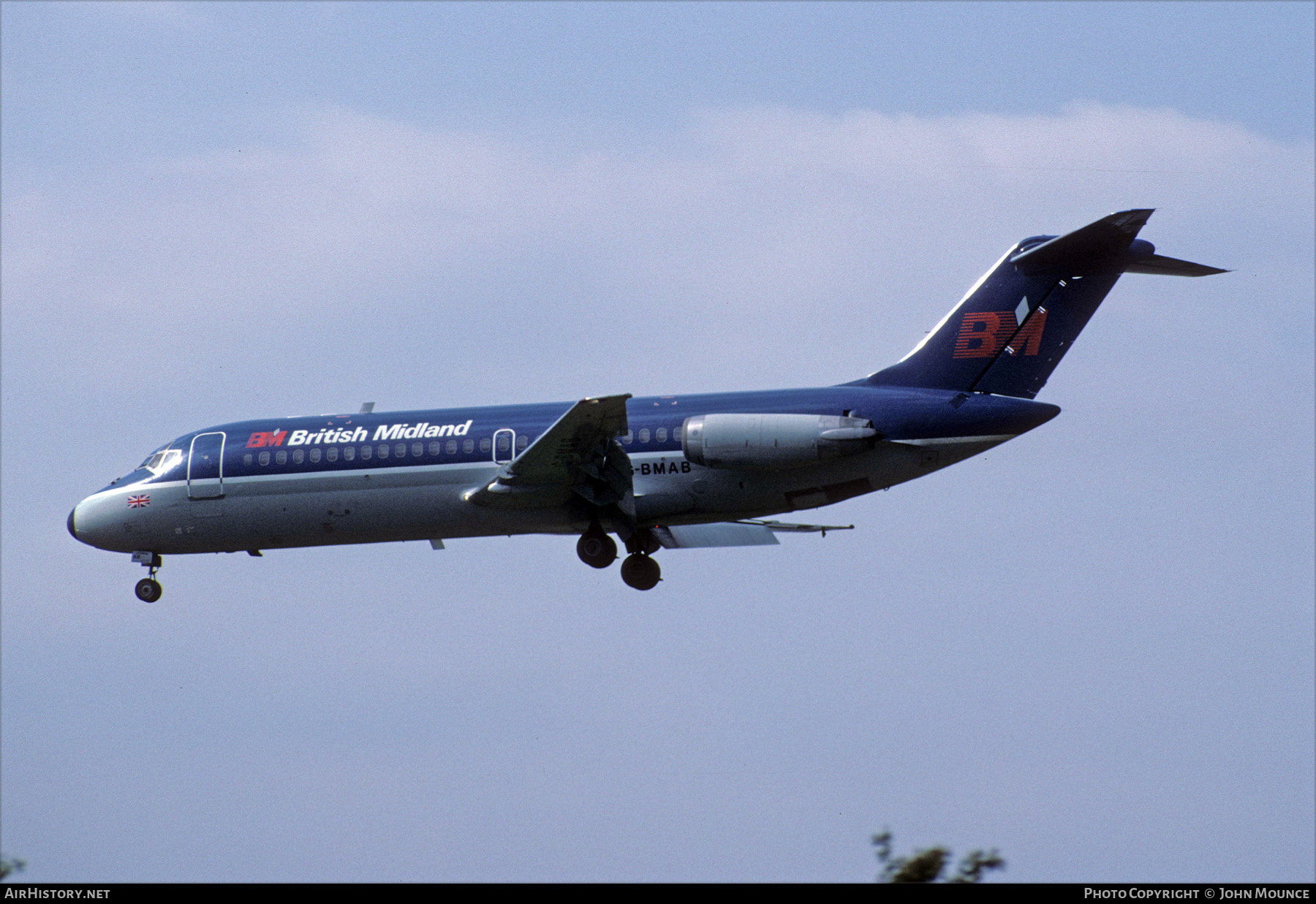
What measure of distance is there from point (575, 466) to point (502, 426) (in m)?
2.15

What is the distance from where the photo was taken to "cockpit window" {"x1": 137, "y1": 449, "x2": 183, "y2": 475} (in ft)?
102

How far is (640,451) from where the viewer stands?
28438mm

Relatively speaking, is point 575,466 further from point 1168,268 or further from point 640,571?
point 1168,268

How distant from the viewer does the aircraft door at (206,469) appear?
3048 cm

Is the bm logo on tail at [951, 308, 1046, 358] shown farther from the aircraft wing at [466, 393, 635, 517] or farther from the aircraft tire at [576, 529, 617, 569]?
the aircraft tire at [576, 529, 617, 569]

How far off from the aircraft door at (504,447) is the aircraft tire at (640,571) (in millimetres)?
3044

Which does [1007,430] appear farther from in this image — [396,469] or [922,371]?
[396,469]

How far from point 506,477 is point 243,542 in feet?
18.9

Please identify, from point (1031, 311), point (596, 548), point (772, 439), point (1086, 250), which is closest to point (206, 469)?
point (596, 548)

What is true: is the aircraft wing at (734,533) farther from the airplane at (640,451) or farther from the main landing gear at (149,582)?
the main landing gear at (149,582)
